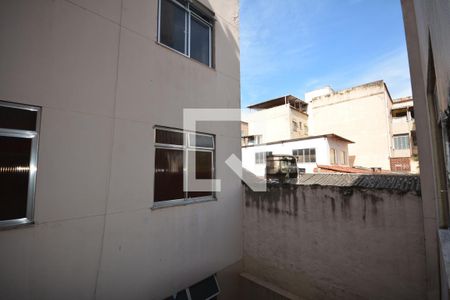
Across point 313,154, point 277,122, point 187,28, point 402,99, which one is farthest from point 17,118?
point 402,99

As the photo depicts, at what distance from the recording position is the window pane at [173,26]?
177 inches

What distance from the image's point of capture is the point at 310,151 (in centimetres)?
1631

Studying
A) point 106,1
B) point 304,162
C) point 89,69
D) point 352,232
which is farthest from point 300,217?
point 304,162

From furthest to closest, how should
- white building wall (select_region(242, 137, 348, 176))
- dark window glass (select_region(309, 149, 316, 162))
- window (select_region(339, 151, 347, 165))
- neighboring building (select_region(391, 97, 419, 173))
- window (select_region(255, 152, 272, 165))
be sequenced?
1. neighboring building (select_region(391, 97, 419, 173))
2. window (select_region(255, 152, 272, 165))
3. window (select_region(339, 151, 347, 165))
4. dark window glass (select_region(309, 149, 316, 162))
5. white building wall (select_region(242, 137, 348, 176))

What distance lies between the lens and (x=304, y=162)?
1652cm

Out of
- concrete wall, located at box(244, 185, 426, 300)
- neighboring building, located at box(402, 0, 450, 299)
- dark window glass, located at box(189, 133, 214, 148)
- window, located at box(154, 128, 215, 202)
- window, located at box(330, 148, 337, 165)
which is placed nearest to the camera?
neighboring building, located at box(402, 0, 450, 299)

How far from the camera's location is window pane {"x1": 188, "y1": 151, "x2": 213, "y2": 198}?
488 centimetres

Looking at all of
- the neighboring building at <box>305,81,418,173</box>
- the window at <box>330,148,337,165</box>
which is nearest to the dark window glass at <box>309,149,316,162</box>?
the window at <box>330,148,337,165</box>

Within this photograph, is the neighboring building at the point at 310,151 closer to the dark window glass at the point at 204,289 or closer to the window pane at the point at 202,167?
the window pane at the point at 202,167

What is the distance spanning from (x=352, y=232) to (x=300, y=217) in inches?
40.0

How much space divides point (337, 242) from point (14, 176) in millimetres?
5412

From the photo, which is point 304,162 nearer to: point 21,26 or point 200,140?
point 200,140

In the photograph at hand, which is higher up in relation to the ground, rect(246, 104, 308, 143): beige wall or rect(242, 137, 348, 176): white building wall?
rect(246, 104, 308, 143): beige wall

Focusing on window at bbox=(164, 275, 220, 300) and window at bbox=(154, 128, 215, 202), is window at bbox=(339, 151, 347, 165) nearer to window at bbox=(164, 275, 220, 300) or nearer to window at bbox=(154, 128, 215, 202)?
window at bbox=(154, 128, 215, 202)
